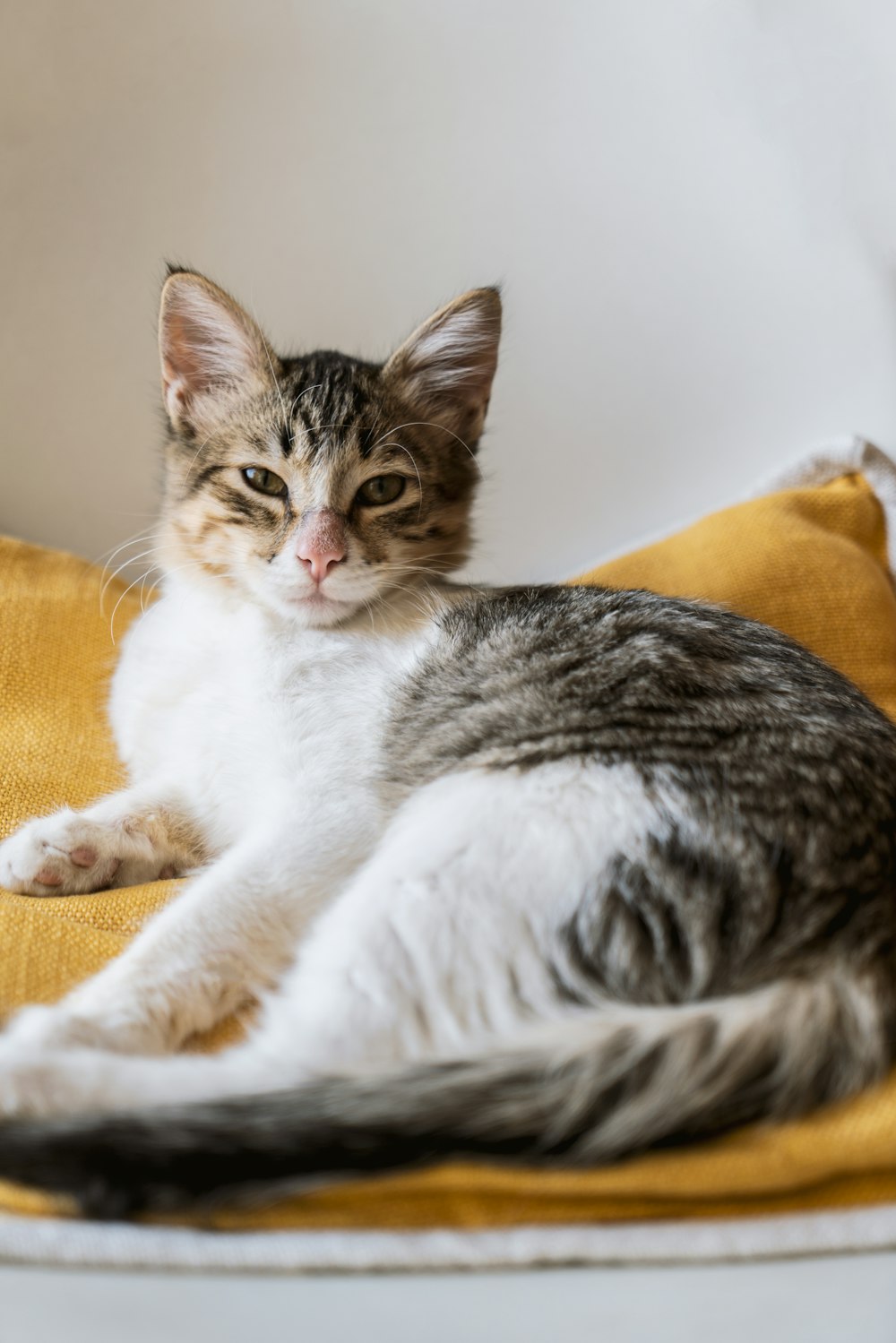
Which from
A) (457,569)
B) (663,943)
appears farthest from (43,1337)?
(457,569)

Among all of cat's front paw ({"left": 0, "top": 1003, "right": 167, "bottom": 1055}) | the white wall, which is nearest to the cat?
cat's front paw ({"left": 0, "top": 1003, "right": 167, "bottom": 1055})

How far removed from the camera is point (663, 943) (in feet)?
4.13

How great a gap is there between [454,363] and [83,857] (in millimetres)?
1102

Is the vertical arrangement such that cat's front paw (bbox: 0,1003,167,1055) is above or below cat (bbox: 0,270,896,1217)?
below

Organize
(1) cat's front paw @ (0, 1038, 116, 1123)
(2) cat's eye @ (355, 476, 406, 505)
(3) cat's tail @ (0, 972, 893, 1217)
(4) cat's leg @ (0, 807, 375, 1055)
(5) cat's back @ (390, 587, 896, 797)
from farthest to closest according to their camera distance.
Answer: (2) cat's eye @ (355, 476, 406, 505), (5) cat's back @ (390, 587, 896, 797), (4) cat's leg @ (0, 807, 375, 1055), (1) cat's front paw @ (0, 1038, 116, 1123), (3) cat's tail @ (0, 972, 893, 1217)

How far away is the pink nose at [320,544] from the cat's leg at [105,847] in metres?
0.46

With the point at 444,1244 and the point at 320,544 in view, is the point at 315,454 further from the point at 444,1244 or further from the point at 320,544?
the point at 444,1244

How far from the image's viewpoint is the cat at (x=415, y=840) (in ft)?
3.73

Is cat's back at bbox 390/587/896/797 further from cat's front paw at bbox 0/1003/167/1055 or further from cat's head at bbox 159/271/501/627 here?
cat's front paw at bbox 0/1003/167/1055

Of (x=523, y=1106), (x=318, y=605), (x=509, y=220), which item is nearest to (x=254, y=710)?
(x=318, y=605)

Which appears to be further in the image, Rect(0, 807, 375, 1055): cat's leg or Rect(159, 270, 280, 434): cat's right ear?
Rect(159, 270, 280, 434): cat's right ear

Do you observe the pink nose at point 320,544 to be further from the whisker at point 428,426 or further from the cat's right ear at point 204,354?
the cat's right ear at point 204,354

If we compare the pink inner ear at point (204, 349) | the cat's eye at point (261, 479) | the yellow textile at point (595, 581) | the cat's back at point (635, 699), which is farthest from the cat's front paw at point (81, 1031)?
the pink inner ear at point (204, 349)

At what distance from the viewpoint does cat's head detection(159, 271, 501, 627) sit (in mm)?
1821
